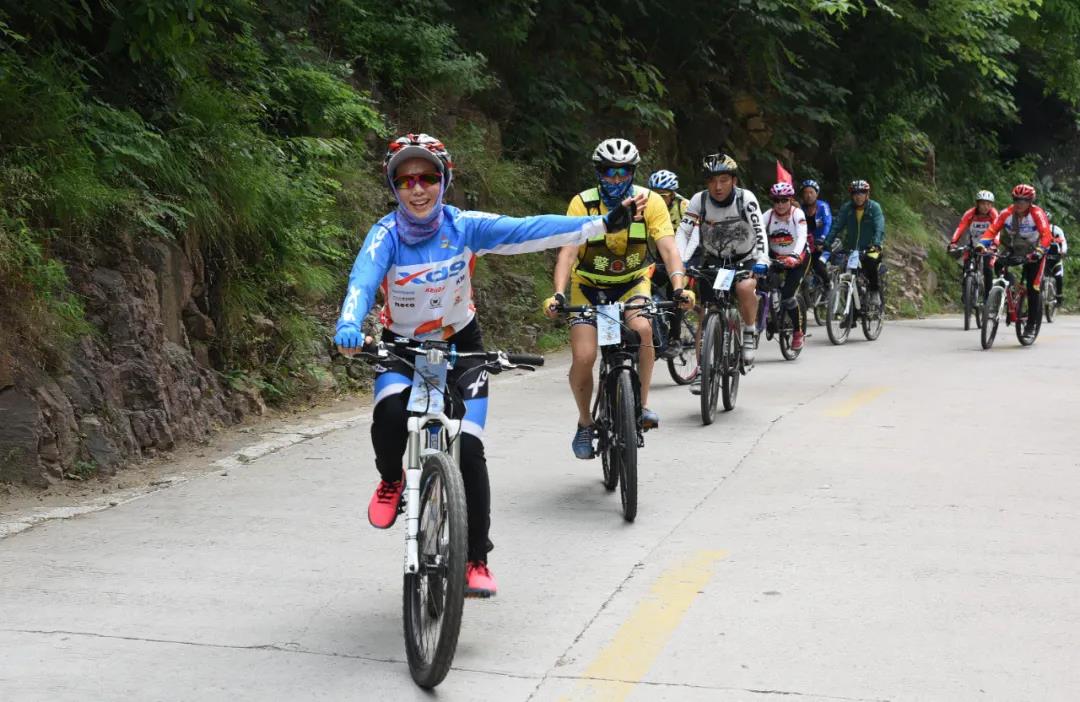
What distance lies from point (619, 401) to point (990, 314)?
37.4ft

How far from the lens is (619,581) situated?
6.24 metres

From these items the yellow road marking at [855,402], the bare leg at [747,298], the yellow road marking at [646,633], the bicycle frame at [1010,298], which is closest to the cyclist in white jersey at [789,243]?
the yellow road marking at [855,402]

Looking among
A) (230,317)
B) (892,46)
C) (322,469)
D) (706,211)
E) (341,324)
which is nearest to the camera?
(341,324)

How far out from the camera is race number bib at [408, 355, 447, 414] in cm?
534

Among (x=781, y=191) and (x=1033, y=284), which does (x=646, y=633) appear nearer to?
(x=781, y=191)

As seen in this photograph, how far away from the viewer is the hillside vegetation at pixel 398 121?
942cm

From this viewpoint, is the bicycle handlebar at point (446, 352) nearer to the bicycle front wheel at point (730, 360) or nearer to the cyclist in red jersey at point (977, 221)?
the bicycle front wheel at point (730, 360)

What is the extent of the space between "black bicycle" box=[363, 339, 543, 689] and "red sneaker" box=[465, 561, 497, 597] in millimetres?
331

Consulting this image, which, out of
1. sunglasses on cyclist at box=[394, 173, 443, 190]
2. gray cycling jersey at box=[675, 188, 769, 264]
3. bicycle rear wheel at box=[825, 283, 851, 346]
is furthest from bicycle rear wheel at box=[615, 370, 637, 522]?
bicycle rear wheel at box=[825, 283, 851, 346]

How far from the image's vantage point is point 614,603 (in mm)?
5875

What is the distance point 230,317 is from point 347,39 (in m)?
6.58

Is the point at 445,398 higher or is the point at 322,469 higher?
the point at 445,398

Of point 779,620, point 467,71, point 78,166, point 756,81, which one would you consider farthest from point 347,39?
point 779,620

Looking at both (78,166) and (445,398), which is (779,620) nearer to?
(445,398)
